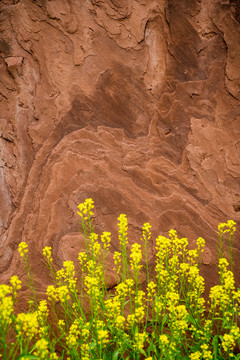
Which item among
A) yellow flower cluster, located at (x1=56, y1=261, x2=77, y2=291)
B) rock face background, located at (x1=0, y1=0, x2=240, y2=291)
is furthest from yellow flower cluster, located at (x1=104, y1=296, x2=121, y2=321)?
rock face background, located at (x1=0, y1=0, x2=240, y2=291)

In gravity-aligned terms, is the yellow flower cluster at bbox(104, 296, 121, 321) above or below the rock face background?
below

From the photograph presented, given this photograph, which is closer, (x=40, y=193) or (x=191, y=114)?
(x=40, y=193)

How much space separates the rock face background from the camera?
3.15 m

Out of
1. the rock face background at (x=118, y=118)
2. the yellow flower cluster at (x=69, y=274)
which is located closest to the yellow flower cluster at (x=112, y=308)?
the yellow flower cluster at (x=69, y=274)

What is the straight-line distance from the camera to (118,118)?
3.37 metres

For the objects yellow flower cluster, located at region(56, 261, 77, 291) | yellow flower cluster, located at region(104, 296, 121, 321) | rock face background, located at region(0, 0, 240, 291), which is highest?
rock face background, located at region(0, 0, 240, 291)

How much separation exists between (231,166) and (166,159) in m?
0.67

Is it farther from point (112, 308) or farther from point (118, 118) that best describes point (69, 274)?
point (118, 118)

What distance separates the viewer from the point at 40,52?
3.29 meters

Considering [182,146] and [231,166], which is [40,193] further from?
[231,166]

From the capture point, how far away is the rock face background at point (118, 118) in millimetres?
3150

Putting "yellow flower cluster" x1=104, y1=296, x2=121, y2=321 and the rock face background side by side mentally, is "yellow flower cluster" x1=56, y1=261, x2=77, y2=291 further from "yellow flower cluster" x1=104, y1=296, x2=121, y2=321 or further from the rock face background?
the rock face background

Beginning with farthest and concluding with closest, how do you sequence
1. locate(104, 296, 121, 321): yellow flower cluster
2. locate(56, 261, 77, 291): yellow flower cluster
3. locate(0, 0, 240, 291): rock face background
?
locate(0, 0, 240, 291): rock face background
locate(56, 261, 77, 291): yellow flower cluster
locate(104, 296, 121, 321): yellow flower cluster

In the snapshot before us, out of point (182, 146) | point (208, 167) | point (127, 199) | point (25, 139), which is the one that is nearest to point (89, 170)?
point (127, 199)
